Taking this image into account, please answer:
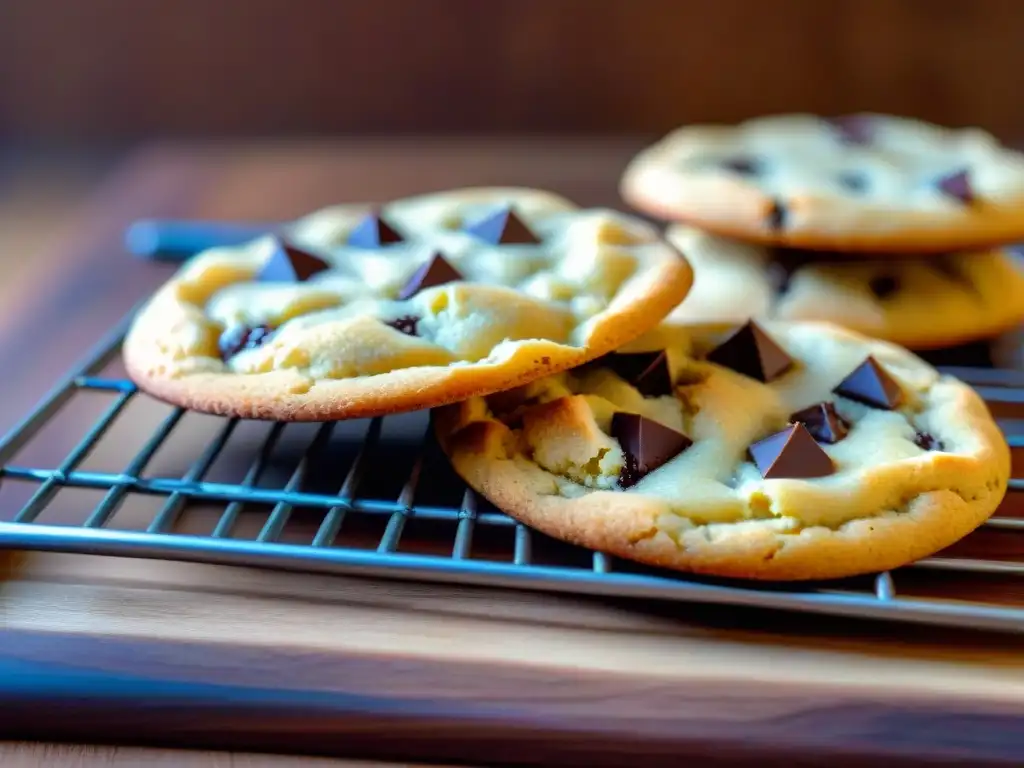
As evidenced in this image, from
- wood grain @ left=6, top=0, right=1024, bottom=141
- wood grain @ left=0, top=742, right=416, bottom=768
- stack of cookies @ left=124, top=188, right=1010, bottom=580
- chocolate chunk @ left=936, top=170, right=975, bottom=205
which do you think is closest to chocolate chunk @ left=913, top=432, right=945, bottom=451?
stack of cookies @ left=124, top=188, right=1010, bottom=580

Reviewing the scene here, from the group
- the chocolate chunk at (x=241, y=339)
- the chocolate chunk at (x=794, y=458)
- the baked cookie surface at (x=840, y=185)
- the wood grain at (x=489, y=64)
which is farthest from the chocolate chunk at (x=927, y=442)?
the wood grain at (x=489, y=64)

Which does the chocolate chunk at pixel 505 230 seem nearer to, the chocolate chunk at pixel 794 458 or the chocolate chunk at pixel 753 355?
the chocolate chunk at pixel 753 355

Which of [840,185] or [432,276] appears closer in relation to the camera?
[432,276]

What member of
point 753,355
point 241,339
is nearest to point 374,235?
point 241,339

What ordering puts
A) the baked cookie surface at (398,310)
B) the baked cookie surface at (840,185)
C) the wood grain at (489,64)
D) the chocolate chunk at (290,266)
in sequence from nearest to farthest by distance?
the baked cookie surface at (398,310)
the chocolate chunk at (290,266)
the baked cookie surface at (840,185)
the wood grain at (489,64)

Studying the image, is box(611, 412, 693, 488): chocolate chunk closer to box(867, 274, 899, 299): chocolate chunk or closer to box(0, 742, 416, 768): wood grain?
box(0, 742, 416, 768): wood grain

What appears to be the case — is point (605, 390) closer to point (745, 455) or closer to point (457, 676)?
point (745, 455)
